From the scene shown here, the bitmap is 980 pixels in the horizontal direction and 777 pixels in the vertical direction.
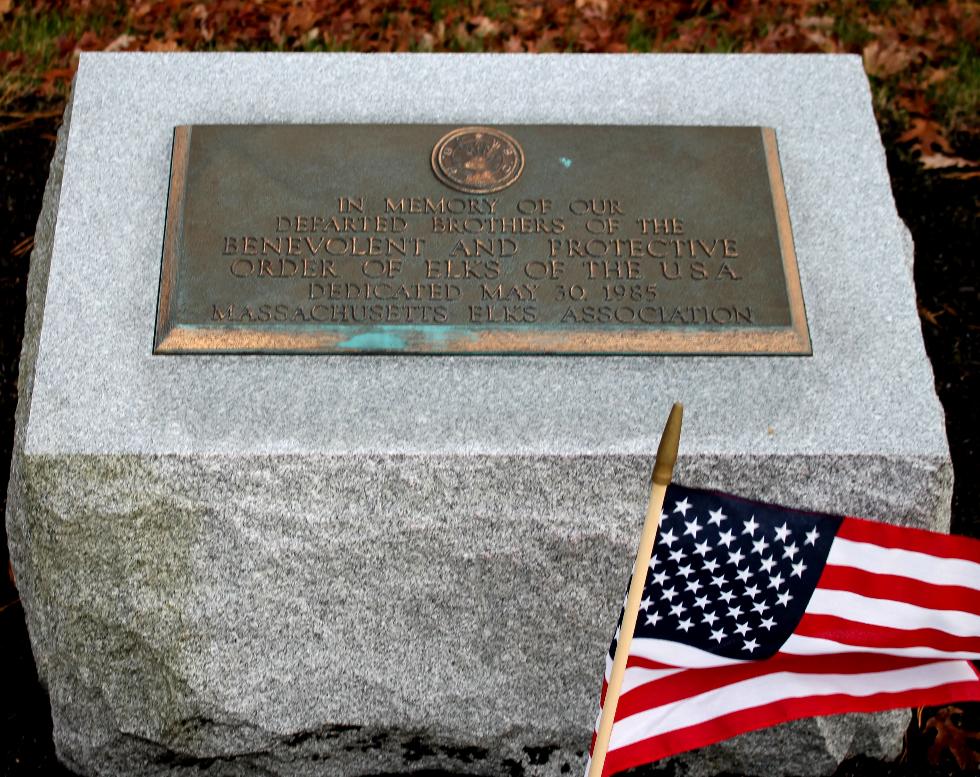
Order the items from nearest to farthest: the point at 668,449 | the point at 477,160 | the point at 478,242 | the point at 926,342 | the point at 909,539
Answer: the point at 668,449 → the point at 909,539 → the point at 478,242 → the point at 477,160 → the point at 926,342

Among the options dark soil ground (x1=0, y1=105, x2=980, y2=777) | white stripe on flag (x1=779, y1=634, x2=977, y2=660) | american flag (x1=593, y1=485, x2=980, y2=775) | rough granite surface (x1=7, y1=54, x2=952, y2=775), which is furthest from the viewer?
dark soil ground (x1=0, y1=105, x2=980, y2=777)

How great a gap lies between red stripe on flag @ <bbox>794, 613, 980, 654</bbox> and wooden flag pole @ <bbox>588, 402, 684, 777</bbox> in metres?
0.34

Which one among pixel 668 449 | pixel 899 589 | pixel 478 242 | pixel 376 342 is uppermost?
pixel 478 242

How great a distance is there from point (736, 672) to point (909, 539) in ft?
1.53

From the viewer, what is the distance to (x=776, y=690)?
2.62 meters

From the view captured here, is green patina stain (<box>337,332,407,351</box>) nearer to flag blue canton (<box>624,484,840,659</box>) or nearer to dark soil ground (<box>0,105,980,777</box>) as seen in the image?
flag blue canton (<box>624,484,840,659</box>)

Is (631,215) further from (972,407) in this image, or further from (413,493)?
(972,407)

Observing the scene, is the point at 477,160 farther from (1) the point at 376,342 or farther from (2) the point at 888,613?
(2) the point at 888,613

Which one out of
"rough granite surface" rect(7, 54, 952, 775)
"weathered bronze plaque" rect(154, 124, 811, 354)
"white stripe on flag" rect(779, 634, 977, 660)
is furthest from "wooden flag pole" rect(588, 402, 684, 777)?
"weathered bronze plaque" rect(154, 124, 811, 354)

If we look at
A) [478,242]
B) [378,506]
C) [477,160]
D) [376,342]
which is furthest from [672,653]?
[477,160]

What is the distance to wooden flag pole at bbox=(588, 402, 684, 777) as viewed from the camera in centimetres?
229

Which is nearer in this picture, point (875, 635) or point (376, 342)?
point (875, 635)

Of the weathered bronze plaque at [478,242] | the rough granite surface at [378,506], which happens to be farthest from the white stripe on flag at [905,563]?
the weathered bronze plaque at [478,242]

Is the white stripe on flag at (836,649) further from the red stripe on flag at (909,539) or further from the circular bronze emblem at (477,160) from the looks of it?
the circular bronze emblem at (477,160)
